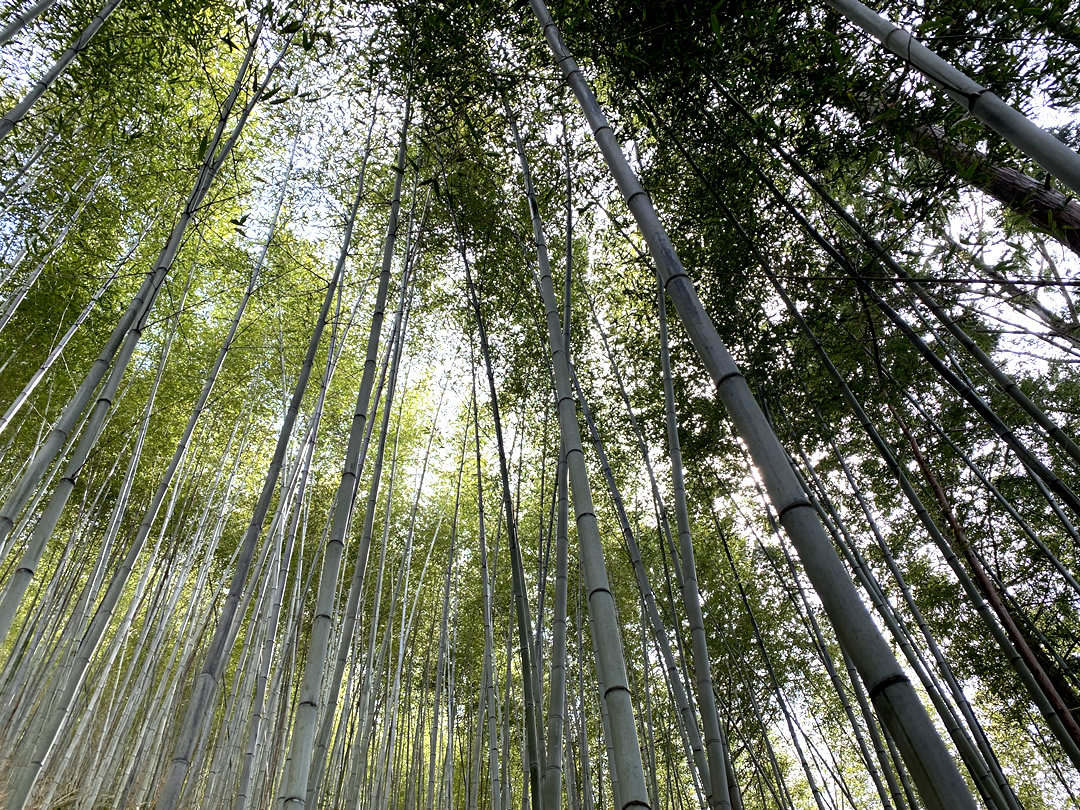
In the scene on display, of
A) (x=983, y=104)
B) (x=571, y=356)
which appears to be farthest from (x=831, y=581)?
(x=571, y=356)

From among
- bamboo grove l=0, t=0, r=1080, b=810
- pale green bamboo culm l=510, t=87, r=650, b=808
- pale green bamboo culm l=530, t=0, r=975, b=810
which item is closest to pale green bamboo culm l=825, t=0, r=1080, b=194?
bamboo grove l=0, t=0, r=1080, b=810

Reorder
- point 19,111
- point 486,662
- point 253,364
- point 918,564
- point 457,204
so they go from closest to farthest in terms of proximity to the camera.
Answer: point 19,111
point 486,662
point 457,204
point 918,564
point 253,364

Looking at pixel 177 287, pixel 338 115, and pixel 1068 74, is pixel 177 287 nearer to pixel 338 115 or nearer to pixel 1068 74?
pixel 338 115

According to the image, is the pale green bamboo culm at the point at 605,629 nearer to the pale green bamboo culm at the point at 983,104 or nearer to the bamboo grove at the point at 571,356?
the bamboo grove at the point at 571,356

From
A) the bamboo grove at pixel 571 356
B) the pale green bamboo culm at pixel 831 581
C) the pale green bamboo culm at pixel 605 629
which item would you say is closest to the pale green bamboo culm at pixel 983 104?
the bamboo grove at pixel 571 356

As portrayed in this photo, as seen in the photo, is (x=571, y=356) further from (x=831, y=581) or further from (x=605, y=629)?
(x=831, y=581)

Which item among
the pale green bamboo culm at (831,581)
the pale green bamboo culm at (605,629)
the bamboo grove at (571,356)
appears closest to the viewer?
the pale green bamboo culm at (831,581)

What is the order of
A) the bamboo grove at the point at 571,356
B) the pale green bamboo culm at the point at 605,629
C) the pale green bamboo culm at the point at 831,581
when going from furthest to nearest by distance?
the bamboo grove at the point at 571,356 → the pale green bamboo culm at the point at 605,629 → the pale green bamboo culm at the point at 831,581

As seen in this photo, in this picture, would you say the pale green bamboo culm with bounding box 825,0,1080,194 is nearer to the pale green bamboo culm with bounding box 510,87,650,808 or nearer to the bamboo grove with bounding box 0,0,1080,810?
the bamboo grove with bounding box 0,0,1080,810

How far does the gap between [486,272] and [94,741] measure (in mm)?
7310

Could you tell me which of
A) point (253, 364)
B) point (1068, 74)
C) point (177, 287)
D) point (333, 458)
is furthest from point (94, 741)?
point (1068, 74)

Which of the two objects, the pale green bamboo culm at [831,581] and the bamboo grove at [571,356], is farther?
the bamboo grove at [571,356]

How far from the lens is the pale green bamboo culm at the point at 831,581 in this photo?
65 centimetres

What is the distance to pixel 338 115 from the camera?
4125 millimetres
